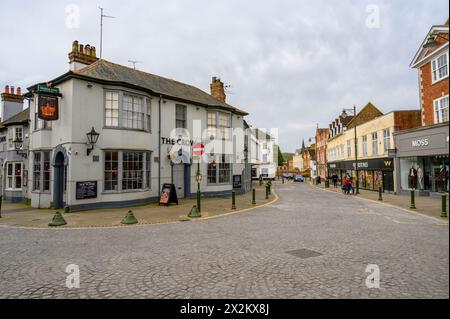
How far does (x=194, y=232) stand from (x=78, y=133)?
9379 millimetres

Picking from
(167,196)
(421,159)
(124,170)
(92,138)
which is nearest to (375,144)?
(421,159)

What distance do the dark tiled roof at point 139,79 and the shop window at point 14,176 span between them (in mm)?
10371

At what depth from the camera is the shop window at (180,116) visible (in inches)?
759

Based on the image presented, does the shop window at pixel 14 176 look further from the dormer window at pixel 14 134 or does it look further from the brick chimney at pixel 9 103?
the brick chimney at pixel 9 103

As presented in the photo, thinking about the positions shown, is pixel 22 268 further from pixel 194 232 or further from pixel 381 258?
pixel 381 258

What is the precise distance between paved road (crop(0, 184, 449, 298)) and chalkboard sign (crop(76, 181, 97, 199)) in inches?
162

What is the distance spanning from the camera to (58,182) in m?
15.1

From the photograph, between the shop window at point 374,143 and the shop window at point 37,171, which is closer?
the shop window at point 37,171

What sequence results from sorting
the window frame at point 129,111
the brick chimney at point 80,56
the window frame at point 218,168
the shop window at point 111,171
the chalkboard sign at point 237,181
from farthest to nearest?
the chalkboard sign at point 237,181
the window frame at point 218,168
the brick chimney at point 80,56
the window frame at point 129,111
the shop window at point 111,171

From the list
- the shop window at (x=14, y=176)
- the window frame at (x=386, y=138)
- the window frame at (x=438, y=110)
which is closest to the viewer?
the window frame at (x=438, y=110)

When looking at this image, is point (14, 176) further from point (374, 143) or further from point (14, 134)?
point (374, 143)

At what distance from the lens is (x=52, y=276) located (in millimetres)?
5277

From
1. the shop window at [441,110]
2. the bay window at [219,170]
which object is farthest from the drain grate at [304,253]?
the shop window at [441,110]

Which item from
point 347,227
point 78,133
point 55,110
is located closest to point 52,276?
point 347,227
